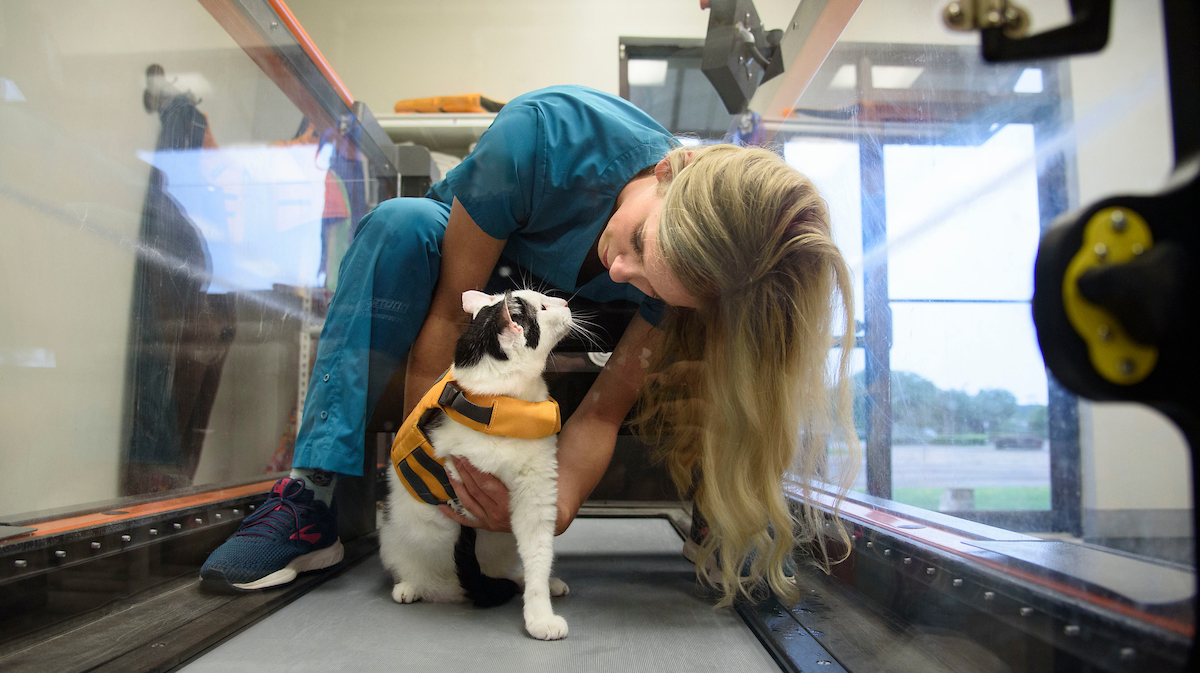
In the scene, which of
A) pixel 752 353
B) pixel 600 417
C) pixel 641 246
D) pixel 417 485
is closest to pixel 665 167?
pixel 641 246

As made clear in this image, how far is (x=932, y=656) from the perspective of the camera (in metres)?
0.60

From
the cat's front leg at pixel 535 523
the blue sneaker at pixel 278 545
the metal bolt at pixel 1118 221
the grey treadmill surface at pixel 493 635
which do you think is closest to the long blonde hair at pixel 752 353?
the grey treadmill surface at pixel 493 635

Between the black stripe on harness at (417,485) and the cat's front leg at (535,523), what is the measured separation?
0.15m

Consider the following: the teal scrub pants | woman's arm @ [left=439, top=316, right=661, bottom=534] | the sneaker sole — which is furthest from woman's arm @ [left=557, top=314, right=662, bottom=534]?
the sneaker sole

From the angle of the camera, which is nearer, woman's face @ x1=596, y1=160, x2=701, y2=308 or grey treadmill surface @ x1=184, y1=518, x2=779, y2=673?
grey treadmill surface @ x1=184, y1=518, x2=779, y2=673

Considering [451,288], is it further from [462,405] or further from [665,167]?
[665,167]

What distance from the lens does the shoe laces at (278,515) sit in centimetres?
100

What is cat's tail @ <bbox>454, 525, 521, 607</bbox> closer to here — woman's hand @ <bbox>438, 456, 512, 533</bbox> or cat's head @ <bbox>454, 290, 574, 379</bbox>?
woman's hand @ <bbox>438, 456, 512, 533</bbox>

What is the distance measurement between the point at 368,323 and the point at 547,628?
541 millimetres

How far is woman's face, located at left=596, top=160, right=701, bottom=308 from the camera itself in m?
0.79

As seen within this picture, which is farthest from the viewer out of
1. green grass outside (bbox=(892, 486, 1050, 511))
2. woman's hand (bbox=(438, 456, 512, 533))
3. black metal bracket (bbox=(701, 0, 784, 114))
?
black metal bracket (bbox=(701, 0, 784, 114))

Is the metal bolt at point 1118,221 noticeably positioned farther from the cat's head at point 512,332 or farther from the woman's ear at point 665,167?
the cat's head at point 512,332

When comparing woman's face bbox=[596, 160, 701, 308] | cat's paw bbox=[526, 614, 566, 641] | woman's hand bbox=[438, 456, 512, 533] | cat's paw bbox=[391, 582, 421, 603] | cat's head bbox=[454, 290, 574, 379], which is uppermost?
woman's face bbox=[596, 160, 701, 308]

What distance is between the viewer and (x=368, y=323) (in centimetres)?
88
